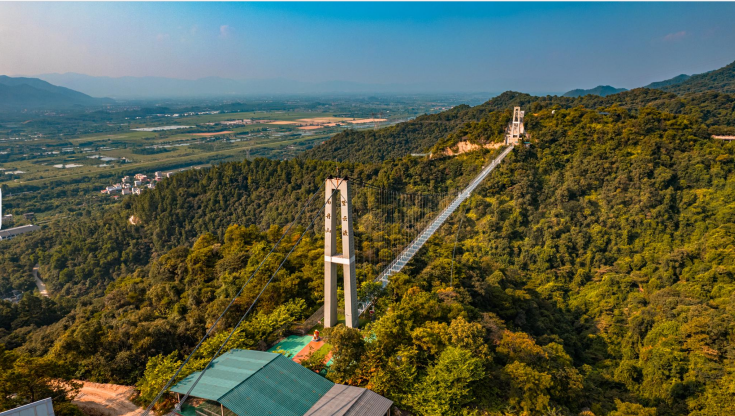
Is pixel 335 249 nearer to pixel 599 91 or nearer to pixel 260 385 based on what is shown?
pixel 260 385

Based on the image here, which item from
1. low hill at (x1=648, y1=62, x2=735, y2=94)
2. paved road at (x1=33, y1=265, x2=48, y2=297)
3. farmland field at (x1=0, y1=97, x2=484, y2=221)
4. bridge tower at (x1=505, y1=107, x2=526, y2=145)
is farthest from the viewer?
farmland field at (x1=0, y1=97, x2=484, y2=221)

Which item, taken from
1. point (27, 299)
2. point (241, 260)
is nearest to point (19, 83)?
point (27, 299)

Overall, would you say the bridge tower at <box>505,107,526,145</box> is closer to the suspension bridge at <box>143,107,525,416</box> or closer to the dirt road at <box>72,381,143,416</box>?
the suspension bridge at <box>143,107,525,416</box>

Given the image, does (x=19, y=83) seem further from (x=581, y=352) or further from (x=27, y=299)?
(x=581, y=352)

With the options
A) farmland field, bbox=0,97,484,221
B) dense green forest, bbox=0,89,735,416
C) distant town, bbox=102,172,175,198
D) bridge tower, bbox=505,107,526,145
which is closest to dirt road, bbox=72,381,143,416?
dense green forest, bbox=0,89,735,416

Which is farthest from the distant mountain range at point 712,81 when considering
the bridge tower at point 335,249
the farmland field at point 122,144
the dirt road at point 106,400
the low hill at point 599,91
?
the dirt road at point 106,400
